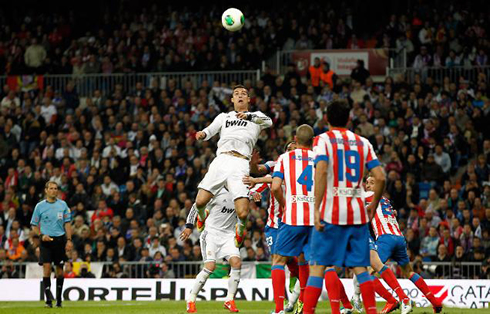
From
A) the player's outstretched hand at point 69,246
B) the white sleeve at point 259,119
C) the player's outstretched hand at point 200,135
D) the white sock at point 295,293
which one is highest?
the white sleeve at point 259,119

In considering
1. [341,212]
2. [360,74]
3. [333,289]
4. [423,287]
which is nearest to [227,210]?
[423,287]

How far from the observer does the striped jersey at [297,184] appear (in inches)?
456

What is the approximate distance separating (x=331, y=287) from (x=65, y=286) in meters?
11.5

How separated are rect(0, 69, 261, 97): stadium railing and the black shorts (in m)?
11.7

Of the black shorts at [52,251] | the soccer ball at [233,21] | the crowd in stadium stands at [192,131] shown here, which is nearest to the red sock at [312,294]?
the black shorts at [52,251]

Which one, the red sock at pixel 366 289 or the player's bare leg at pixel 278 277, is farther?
the player's bare leg at pixel 278 277

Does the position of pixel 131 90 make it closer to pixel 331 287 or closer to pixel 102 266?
pixel 102 266

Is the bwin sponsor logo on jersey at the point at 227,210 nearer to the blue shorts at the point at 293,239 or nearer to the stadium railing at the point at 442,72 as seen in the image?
the blue shorts at the point at 293,239

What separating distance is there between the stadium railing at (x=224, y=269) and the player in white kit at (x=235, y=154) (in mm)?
7144

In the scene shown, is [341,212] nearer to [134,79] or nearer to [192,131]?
[192,131]

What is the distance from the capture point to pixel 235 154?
13.6 m

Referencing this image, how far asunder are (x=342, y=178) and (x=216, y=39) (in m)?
20.3

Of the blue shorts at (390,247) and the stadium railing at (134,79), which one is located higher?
the stadium railing at (134,79)

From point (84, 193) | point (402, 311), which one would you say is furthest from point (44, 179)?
point (402, 311)
